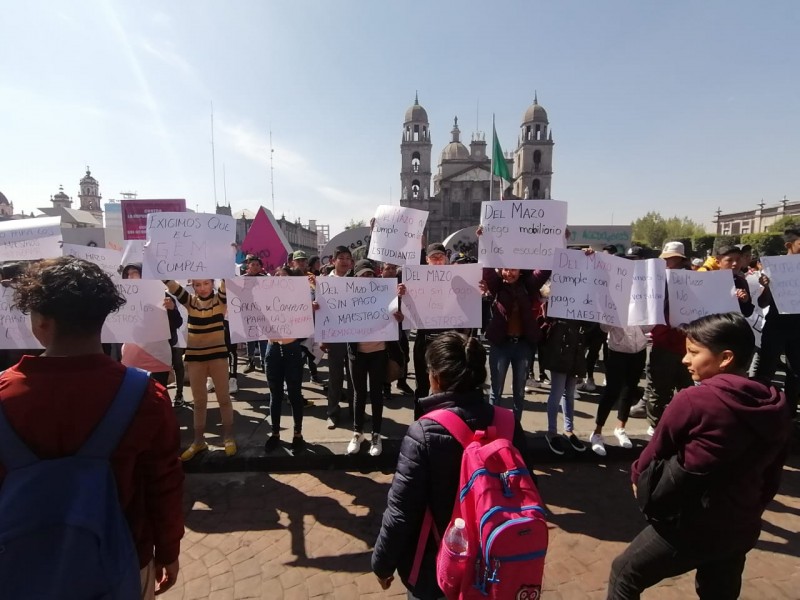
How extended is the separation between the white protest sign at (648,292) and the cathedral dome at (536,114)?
2626 inches

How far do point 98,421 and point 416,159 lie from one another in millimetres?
67248

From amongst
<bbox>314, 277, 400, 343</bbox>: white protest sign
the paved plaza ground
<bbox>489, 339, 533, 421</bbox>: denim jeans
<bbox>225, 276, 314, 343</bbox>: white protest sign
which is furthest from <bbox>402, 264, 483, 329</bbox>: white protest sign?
the paved plaza ground

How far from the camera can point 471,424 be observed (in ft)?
5.69

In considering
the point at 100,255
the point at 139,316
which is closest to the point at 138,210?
the point at 100,255

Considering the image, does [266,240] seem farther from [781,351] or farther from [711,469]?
[781,351]

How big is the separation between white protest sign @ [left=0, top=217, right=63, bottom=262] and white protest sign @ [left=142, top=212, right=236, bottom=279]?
117 cm

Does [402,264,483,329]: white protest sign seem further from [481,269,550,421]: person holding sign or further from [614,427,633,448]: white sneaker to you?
[614,427,633,448]: white sneaker

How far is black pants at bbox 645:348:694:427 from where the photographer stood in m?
4.13

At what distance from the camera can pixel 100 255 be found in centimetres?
421

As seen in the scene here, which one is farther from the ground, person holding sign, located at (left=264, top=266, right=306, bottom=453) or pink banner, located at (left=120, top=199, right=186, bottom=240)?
pink banner, located at (left=120, top=199, right=186, bottom=240)

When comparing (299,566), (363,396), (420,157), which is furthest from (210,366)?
(420,157)

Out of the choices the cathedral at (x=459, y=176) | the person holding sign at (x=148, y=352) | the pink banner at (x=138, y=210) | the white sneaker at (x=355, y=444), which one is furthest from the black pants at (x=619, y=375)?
the cathedral at (x=459, y=176)

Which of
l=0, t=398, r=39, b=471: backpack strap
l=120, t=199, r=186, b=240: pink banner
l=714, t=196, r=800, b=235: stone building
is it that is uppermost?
l=714, t=196, r=800, b=235: stone building

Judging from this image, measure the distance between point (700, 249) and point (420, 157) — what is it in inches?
Result: 1532
